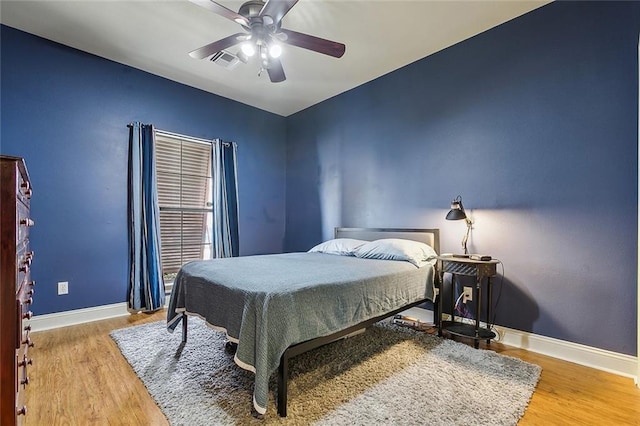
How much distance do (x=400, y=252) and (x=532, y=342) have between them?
1249mm

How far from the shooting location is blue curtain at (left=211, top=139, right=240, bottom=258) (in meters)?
4.08

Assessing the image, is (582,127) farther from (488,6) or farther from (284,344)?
(284,344)

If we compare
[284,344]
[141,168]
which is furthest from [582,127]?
[141,168]

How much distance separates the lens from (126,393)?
180cm

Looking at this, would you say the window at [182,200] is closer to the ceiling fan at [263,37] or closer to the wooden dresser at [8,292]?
the ceiling fan at [263,37]

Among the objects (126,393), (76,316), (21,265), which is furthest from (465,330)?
(76,316)

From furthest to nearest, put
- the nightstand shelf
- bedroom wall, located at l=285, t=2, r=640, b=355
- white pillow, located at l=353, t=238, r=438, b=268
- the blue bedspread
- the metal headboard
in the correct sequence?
1. the metal headboard
2. white pillow, located at l=353, t=238, r=438, b=268
3. the nightstand shelf
4. bedroom wall, located at l=285, t=2, r=640, b=355
5. the blue bedspread

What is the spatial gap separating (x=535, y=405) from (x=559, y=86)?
232 cm

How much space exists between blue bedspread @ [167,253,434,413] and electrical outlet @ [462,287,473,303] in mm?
391

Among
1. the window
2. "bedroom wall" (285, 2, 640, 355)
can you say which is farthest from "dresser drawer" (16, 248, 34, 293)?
"bedroom wall" (285, 2, 640, 355)

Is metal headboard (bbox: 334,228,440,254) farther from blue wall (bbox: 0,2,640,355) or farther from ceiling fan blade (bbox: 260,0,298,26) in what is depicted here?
ceiling fan blade (bbox: 260,0,298,26)

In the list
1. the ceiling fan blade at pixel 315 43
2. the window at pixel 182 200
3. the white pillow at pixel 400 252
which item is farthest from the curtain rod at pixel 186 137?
the white pillow at pixel 400 252

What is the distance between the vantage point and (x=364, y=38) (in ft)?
9.55

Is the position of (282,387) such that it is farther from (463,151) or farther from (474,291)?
(463,151)
